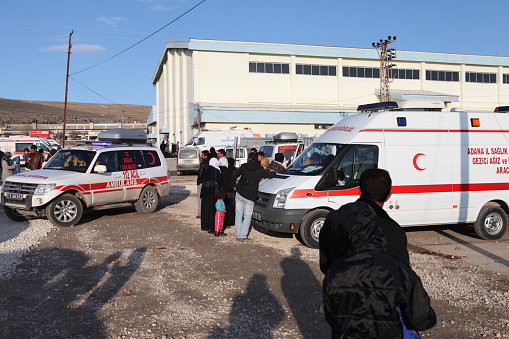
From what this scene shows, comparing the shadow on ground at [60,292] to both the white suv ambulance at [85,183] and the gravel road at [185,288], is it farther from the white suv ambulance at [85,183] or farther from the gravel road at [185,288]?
the white suv ambulance at [85,183]

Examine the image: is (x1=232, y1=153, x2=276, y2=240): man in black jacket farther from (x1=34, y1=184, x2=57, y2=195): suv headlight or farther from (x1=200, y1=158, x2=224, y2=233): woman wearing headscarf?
(x1=34, y1=184, x2=57, y2=195): suv headlight

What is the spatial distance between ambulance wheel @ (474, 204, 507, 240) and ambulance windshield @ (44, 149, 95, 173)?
928 centimetres

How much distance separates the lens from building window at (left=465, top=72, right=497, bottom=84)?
190ft

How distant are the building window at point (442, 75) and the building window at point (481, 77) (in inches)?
56.2

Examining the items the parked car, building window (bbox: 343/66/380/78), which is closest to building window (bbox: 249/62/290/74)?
building window (bbox: 343/66/380/78)

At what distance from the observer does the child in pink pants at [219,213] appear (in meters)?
10.6

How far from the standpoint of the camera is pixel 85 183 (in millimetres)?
12266

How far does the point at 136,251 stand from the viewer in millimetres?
9109

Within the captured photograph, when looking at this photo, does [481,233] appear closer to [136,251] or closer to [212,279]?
[212,279]

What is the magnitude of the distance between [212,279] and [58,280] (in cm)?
220

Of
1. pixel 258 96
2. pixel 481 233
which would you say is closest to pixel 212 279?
pixel 481 233

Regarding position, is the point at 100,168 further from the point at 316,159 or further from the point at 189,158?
the point at 189,158

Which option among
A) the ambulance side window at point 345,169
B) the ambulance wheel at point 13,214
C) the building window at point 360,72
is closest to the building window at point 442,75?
the building window at point 360,72

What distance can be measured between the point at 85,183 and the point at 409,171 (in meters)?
7.64
